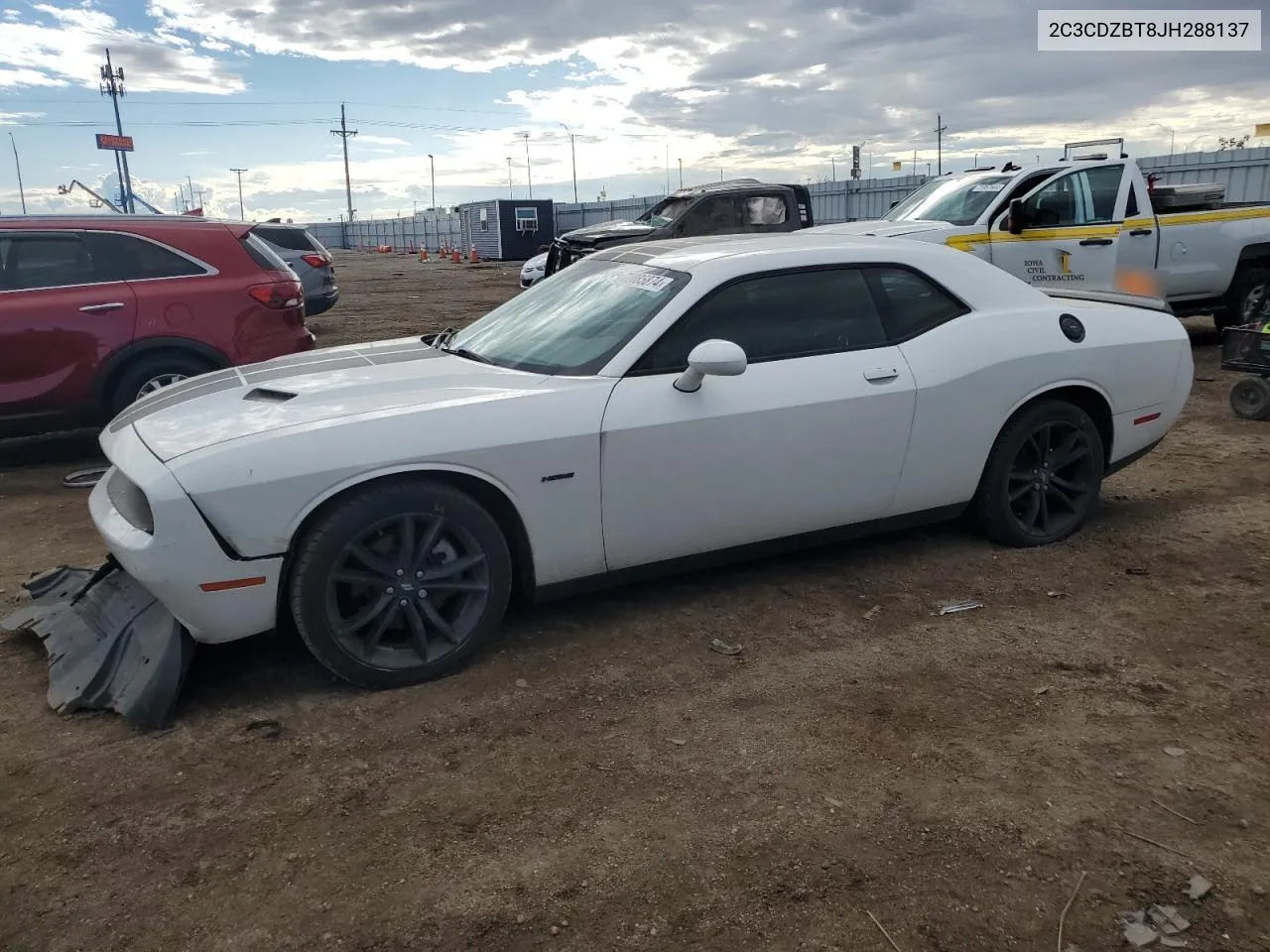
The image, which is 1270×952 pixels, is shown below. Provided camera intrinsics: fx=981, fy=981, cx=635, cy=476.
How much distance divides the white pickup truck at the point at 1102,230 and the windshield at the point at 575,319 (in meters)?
5.25

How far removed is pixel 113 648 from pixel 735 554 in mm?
2327

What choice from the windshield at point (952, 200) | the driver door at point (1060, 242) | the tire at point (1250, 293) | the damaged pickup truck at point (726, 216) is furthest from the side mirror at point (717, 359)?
the damaged pickup truck at point (726, 216)

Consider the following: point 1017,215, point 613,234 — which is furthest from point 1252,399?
point 613,234

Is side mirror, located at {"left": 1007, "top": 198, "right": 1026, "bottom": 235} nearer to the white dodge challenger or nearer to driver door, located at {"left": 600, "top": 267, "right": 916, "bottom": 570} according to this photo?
the white dodge challenger

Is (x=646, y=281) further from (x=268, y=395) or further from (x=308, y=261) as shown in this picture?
(x=308, y=261)

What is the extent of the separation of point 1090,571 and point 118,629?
13.1 ft

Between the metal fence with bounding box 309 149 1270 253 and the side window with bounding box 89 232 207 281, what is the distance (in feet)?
34.4

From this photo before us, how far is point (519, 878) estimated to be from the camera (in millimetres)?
2473

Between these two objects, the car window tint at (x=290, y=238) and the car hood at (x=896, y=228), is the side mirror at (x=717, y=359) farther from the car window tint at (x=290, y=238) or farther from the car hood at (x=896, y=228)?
the car window tint at (x=290, y=238)

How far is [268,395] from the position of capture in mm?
3701

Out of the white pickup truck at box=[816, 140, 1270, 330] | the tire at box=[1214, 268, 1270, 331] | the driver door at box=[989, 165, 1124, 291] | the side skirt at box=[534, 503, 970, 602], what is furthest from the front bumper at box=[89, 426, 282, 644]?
the tire at box=[1214, 268, 1270, 331]

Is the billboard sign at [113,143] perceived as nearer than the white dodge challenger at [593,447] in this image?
No

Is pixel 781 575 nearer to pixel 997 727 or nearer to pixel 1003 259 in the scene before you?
pixel 997 727

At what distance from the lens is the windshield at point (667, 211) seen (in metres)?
14.2
